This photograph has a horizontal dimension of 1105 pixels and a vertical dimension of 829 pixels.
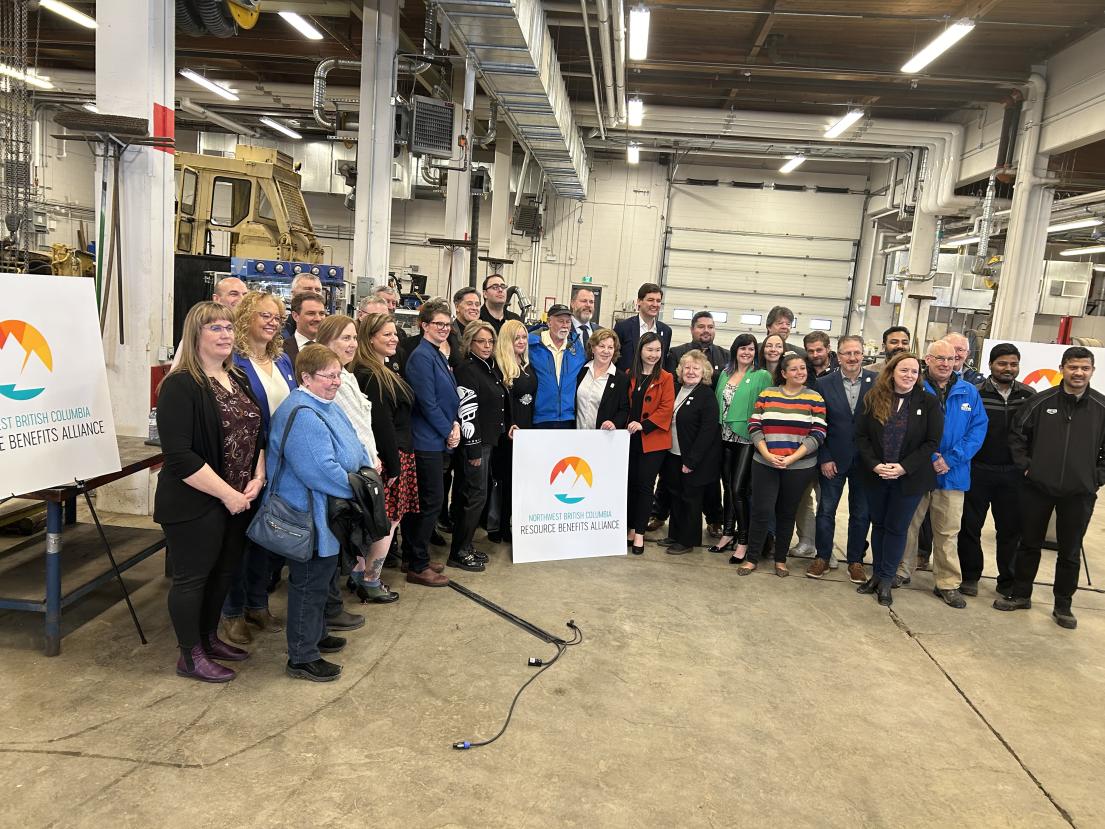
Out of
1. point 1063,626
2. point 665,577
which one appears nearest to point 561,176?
point 665,577

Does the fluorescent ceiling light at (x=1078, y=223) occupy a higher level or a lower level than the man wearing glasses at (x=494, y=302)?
higher

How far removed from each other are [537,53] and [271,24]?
18.3 feet

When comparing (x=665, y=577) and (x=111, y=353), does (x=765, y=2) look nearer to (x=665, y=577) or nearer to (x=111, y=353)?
(x=665, y=577)

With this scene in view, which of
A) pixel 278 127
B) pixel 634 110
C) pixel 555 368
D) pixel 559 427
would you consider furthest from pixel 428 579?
pixel 278 127

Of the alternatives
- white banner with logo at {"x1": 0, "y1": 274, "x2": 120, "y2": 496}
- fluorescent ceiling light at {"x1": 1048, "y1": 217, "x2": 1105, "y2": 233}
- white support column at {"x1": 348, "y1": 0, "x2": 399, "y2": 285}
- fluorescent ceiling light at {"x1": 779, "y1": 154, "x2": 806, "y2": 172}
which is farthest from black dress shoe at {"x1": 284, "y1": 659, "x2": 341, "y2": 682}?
fluorescent ceiling light at {"x1": 1048, "y1": 217, "x2": 1105, "y2": 233}

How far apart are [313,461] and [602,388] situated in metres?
2.57

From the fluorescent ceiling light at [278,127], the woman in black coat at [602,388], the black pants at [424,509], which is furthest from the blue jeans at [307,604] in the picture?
the fluorescent ceiling light at [278,127]

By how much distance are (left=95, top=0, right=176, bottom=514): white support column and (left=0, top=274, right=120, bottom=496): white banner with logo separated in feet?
4.83

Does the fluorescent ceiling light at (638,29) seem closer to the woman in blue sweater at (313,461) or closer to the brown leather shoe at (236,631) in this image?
the woman in blue sweater at (313,461)

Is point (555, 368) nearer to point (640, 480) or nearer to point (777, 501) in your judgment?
point (640, 480)

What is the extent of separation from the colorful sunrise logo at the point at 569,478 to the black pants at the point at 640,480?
1.26 ft

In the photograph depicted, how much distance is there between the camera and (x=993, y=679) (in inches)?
146

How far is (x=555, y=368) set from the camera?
16.2ft

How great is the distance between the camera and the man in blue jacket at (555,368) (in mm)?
4922
